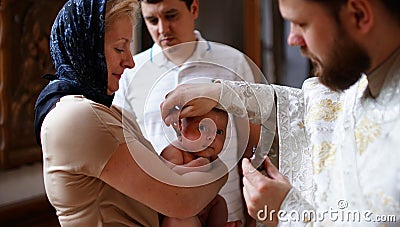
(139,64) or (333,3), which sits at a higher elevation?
(333,3)

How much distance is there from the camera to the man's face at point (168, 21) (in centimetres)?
204

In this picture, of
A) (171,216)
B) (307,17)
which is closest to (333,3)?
(307,17)

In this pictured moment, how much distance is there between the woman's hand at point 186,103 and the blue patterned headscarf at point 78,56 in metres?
0.20

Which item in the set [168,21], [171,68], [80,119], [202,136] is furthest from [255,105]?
[168,21]

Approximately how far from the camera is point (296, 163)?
136 centimetres

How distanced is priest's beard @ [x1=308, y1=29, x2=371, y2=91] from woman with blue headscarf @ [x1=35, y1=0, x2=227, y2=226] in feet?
1.23

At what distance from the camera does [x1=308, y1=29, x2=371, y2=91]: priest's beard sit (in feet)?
3.31

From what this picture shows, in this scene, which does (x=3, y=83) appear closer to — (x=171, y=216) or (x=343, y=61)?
(x=171, y=216)

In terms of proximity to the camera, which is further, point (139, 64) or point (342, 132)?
point (139, 64)

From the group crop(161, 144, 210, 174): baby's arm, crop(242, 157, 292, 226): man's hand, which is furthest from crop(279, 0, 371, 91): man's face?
crop(161, 144, 210, 174): baby's arm

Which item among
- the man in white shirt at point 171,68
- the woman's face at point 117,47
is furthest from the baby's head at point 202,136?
the woman's face at point 117,47

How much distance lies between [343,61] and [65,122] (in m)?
0.61

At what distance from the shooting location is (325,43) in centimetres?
101

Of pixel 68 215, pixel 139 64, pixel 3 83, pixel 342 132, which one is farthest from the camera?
pixel 3 83
